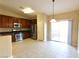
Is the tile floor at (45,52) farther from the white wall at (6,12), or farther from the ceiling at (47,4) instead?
the white wall at (6,12)

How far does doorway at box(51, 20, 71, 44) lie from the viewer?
7.17 metres

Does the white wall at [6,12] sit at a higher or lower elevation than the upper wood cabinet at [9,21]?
higher

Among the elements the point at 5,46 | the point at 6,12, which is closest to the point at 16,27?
the point at 6,12

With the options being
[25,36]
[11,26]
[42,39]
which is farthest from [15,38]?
[42,39]

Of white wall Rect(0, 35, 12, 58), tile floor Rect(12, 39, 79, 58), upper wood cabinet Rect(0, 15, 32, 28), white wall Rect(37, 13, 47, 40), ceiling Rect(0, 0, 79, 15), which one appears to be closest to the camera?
white wall Rect(0, 35, 12, 58)

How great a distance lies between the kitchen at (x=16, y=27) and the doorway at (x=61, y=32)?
9.07 feet

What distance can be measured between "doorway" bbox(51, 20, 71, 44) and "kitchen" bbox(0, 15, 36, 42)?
2.76 m

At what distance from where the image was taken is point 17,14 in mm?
9219

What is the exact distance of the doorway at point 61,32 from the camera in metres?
7.17

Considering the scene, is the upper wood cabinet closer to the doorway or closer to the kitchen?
the kitchen

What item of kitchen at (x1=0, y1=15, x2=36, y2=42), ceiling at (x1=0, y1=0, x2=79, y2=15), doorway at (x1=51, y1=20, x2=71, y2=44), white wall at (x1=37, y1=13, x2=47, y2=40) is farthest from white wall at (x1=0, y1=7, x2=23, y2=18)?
doorway at (x1=51, y1=20, x2=71, y2=44)

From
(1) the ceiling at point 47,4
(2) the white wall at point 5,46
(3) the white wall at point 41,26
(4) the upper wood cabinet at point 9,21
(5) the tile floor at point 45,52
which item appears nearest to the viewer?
(2) the white wall at point 5,46

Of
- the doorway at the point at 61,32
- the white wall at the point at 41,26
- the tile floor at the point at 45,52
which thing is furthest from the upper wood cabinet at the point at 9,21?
the doorway at the point at 61,32

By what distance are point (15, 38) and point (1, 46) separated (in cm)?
477
